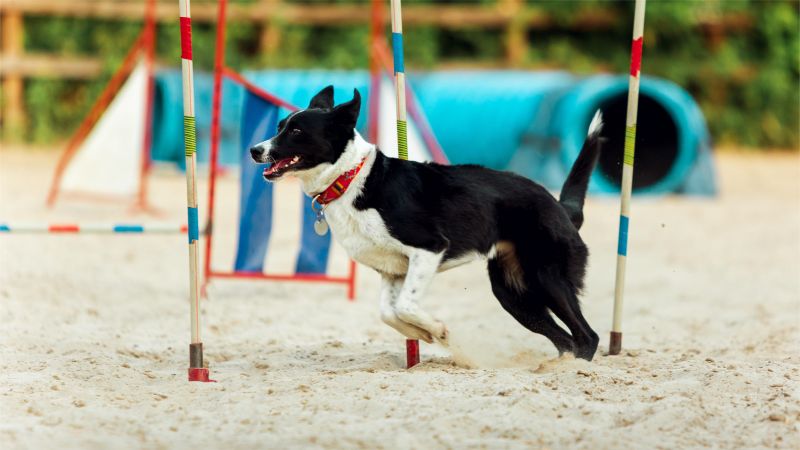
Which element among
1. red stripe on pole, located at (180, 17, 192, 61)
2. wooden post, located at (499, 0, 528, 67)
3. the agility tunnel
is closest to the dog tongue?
red stripe on pole, located at (180, 17, 192, 61)

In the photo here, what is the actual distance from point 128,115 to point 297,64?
5811 millimetres

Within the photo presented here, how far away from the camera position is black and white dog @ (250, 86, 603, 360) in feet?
14.3

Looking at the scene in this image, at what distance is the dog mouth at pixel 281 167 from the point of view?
170 inches

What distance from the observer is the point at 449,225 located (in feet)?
14.7

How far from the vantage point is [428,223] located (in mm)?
4418

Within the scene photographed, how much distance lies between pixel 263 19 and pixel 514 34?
3.57 meters

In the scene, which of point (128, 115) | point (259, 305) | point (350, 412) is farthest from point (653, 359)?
point (128, 115)

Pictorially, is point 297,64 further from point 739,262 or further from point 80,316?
point 80,316

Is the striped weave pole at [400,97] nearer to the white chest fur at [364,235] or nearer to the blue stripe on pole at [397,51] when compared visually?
the blue stripe on pole at [397,51]

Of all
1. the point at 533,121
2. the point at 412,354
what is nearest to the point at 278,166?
the point at 412,354

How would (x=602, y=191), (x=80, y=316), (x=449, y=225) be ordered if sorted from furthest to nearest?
1. (x=602, y=191)
2. (x=80, y=316)
3. (x=449, y=225)

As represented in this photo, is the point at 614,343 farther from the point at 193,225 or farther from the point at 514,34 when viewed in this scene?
the point at 514,34

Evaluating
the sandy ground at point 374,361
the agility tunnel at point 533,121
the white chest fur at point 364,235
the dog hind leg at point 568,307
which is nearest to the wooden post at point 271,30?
the agility tunnel at point 533,121

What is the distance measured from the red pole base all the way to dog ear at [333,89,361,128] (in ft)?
3.67
